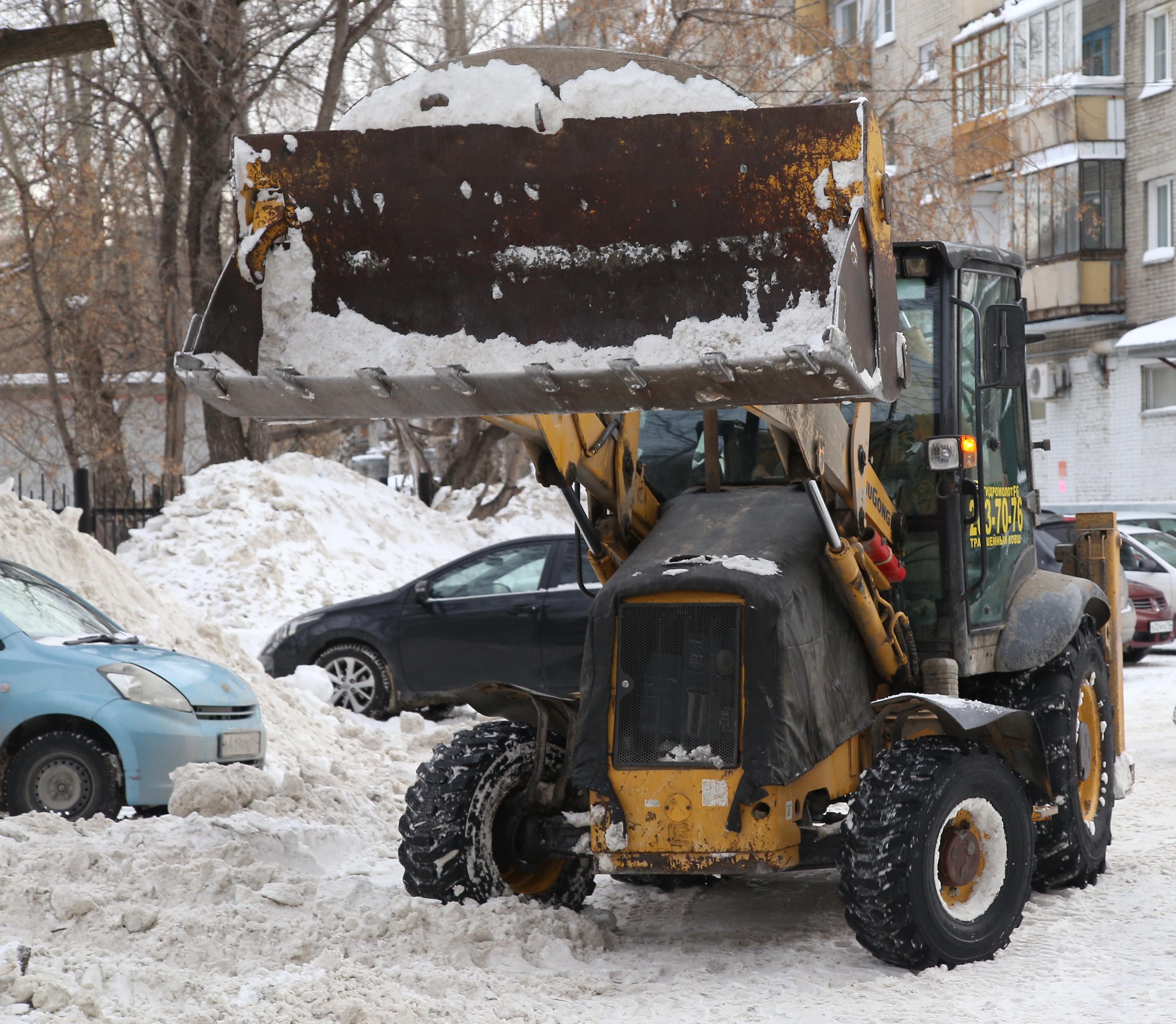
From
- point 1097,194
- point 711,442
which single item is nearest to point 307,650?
point 711,442

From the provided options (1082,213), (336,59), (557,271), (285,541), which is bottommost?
(285,541)

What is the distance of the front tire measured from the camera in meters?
5.14

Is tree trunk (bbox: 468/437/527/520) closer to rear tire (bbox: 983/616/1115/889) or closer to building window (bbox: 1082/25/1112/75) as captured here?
building window (bbox: 1082/25/1112/75)

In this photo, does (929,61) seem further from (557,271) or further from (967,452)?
(557,271)

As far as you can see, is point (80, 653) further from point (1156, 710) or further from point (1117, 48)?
point (1117, 48)

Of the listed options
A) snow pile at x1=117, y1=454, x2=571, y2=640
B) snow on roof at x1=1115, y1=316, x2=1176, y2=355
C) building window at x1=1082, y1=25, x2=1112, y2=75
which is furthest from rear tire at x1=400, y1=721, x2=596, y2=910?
building window at x1=1082, y1=25, x2=1112, y2=75

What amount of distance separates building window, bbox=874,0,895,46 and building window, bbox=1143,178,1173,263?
26.9 feet

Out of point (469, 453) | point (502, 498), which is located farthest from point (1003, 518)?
point (469, 453)

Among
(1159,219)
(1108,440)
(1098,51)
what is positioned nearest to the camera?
(1159,219)

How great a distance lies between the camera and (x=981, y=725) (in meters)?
5.44

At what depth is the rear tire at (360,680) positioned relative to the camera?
12320mm

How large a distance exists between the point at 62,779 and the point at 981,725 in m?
4.99

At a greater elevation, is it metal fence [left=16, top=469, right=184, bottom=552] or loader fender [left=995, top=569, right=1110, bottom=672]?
loader fender [left=995, top=569, right=1110, bottom=672]

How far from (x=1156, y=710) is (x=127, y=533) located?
1318 centimetres
